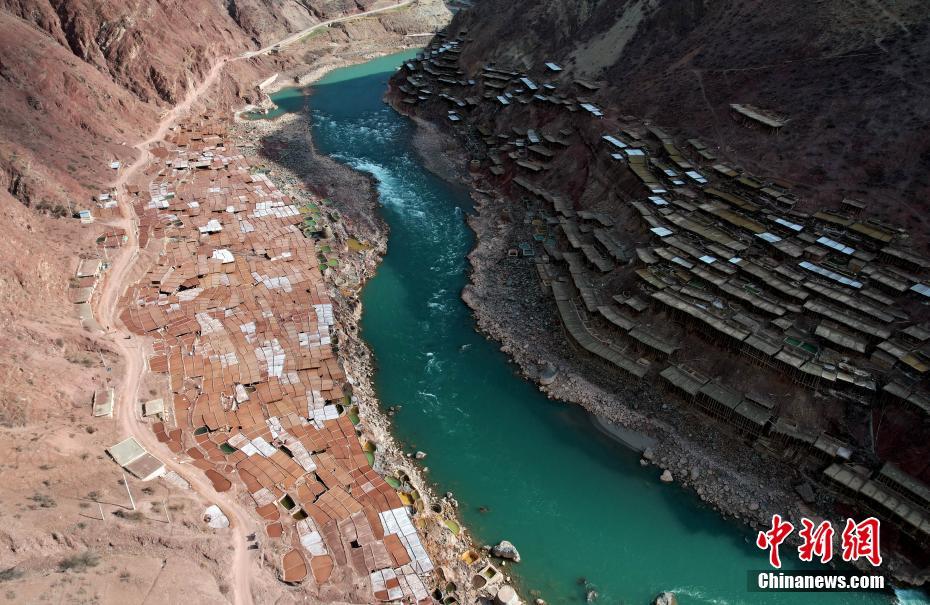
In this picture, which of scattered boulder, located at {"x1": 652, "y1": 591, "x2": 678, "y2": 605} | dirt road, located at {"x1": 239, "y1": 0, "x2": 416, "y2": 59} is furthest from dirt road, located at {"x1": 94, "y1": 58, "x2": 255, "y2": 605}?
dirt road, located at {"x1": 239, "y1": 0, "x2": 416, "y2": 59}

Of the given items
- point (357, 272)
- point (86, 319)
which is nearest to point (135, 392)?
point (86, 319)

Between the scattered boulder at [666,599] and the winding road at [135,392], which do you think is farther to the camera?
the scattered boulder at [666,599]

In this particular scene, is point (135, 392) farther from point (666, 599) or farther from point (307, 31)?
point (307, 31)

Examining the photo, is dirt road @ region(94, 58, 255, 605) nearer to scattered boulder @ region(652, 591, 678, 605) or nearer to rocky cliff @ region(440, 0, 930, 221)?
scattered boulder @ region(652, 591, 678, 605)

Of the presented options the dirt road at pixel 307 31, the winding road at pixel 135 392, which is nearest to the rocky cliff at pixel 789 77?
the winding road at pixel 135 392

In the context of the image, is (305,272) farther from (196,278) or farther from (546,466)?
(546,466)

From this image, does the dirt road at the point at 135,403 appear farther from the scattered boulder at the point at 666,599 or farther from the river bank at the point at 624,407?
the river bank at the point at 624,407
